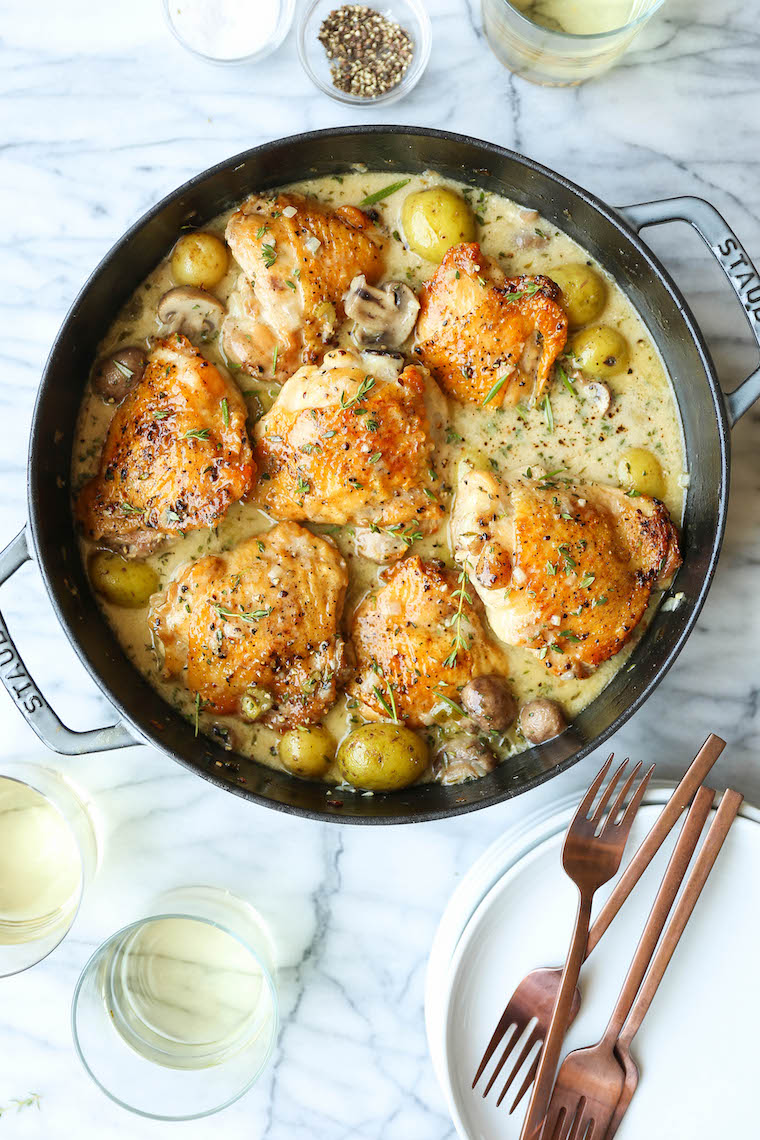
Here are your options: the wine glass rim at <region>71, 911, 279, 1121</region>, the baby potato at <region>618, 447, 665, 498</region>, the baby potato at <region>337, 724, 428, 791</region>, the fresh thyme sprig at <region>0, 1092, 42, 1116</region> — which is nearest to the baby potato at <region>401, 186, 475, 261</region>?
the baby potato at <region>618, 447, 665, 498</region>

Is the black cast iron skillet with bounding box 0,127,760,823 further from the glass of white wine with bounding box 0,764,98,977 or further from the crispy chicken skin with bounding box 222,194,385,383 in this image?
the glass of white wine with bounding box 0,764,98,977

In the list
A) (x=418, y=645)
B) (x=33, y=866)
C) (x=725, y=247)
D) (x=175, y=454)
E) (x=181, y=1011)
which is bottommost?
(x=181, y=1011)

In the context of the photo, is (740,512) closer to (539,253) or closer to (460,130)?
(539,253)

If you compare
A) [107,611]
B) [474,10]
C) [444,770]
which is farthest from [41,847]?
[474,10]

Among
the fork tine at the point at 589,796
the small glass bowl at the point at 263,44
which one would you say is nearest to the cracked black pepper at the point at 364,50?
the small glass bowl at the point at 263,44

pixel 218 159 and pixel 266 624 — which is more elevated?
pixel 218 159

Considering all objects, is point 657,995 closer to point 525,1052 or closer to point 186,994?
point 525,1052

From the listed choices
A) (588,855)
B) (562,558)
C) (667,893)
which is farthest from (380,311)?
(667,893)

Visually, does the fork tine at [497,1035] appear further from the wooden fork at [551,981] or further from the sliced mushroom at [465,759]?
the sliced mushroom at [465,759]
